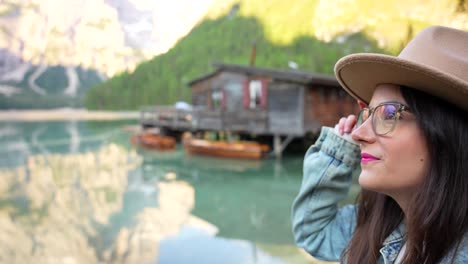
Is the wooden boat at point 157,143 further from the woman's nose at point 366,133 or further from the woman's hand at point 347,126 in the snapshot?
the woman's nose at point 366,133

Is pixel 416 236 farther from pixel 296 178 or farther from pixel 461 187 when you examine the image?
pixel 296 178

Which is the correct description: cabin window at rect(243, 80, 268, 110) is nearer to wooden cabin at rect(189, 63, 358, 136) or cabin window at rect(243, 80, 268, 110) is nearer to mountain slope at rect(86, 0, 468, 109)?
wooden cabin at rect(189, 63, 358, 136)

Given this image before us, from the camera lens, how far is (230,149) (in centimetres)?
1238

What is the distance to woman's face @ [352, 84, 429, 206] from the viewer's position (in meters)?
0.94

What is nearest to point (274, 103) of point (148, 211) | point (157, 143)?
point (157, 143)

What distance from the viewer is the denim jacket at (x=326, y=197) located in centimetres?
132

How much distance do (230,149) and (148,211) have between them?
6.29 meters

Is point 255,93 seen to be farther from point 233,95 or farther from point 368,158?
point 368,158

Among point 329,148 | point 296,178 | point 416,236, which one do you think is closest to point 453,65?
point 416,236

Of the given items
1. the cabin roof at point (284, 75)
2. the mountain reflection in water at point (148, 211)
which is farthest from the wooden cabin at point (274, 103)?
the mountain reflection in water at point (148, 211)

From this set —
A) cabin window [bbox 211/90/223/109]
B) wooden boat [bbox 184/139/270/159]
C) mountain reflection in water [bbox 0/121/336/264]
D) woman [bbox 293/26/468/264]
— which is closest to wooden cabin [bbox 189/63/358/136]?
cabin window [bbox 211/90/223/109]

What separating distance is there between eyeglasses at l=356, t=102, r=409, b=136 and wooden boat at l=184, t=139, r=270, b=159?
11083 mm

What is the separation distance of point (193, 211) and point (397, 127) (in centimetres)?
560

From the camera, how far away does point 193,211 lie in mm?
6277
